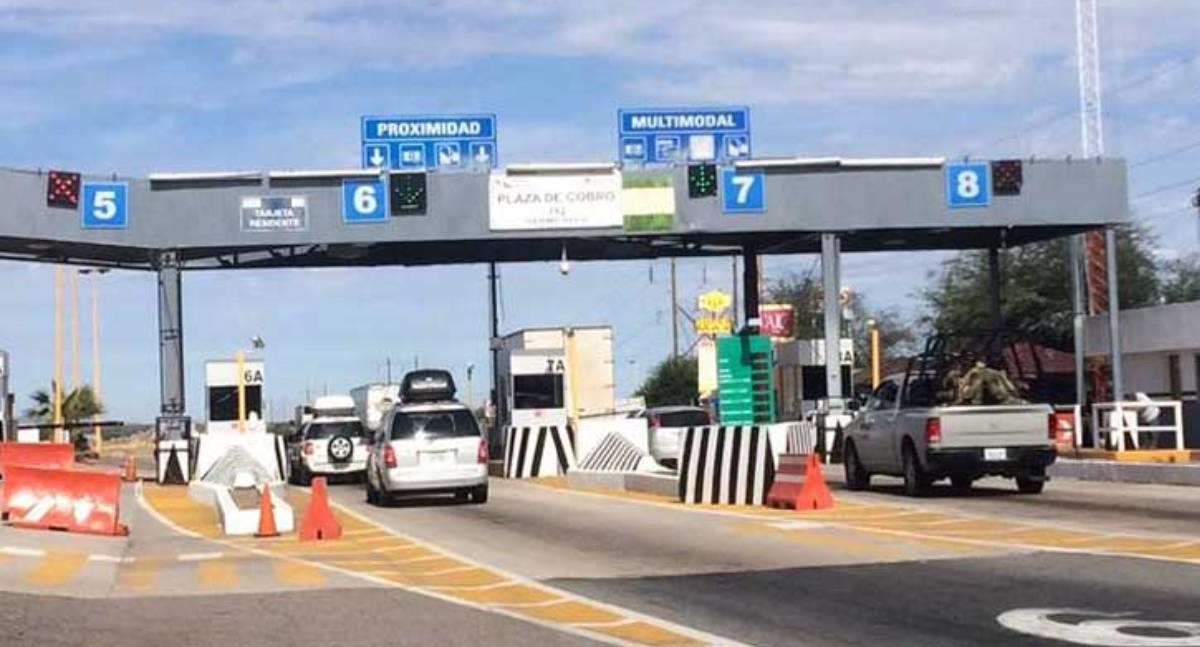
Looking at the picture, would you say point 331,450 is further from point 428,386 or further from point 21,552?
point 21,552

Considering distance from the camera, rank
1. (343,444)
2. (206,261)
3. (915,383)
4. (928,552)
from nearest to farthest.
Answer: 1. (928,552)
2. (915,383)
3. (343,444)
4. (206,261)

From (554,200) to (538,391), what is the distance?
6.16 metres

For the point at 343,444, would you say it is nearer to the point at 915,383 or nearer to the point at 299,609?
the point at 915,383

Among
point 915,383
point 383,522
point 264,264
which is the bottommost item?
point 383,522

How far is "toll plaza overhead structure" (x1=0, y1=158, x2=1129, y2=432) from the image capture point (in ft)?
Answer: 122

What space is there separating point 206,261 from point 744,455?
2335cm

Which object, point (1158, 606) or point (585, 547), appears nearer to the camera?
point (1158, 606)

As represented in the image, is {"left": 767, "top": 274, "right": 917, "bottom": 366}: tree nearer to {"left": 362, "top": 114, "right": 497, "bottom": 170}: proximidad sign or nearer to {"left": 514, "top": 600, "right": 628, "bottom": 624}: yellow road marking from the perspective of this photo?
{"left": 362, "top": 114, "right": 497, "bottom": 170}: proximidad sign

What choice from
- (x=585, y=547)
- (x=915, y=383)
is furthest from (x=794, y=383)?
(x=585, y=547)

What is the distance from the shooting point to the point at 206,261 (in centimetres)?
4216

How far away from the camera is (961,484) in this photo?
24938 millimetres

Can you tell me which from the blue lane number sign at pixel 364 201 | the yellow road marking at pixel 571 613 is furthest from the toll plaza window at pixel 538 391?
the yellow road marking at pixel 571 613

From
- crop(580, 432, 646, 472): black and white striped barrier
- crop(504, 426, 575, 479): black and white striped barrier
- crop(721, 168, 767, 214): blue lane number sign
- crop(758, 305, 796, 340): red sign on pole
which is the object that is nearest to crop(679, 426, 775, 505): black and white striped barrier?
crop(580, 432, 646, 472): black and white striped barrier

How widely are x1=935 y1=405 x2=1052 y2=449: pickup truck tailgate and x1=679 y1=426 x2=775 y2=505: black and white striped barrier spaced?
2594mm
